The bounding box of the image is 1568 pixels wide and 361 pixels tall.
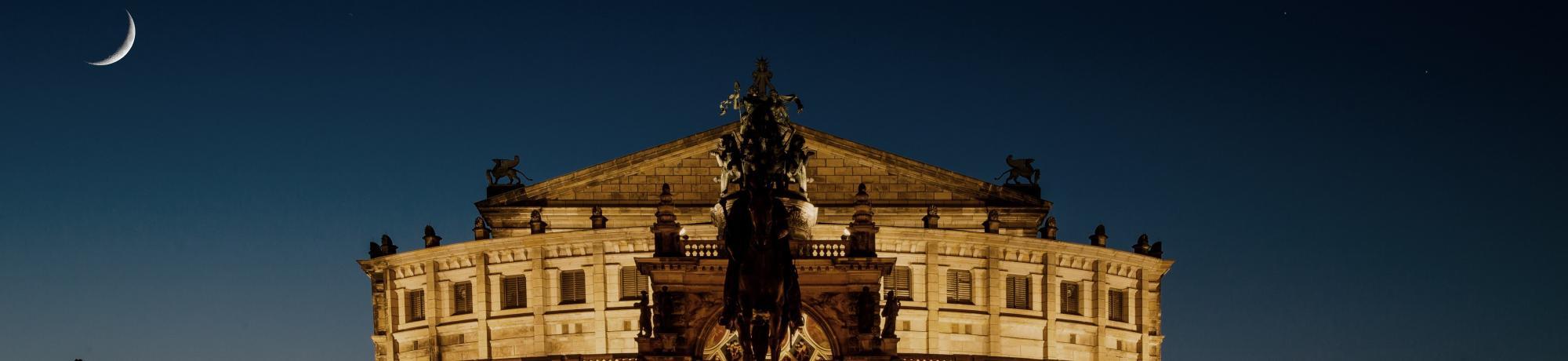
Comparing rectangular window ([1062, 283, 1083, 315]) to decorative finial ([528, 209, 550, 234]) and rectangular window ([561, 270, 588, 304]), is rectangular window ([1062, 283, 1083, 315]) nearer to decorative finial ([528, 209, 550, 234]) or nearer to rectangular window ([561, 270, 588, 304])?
rectangular window ([561, 270, 588, 304])

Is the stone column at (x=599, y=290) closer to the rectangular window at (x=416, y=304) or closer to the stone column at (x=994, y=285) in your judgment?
the rectangular window at (x=416, y=304)

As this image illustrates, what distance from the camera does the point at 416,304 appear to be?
366 feet

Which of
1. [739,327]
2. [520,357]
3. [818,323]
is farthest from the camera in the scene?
[520,357]

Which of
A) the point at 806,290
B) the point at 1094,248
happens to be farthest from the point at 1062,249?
the point at 806,290

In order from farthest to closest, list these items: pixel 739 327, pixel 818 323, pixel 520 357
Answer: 1. pixel 520 357
2. pixel 818 323
3. pixel 739 327

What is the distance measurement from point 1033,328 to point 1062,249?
3.81m

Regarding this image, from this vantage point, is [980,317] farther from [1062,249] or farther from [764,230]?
[764,230]

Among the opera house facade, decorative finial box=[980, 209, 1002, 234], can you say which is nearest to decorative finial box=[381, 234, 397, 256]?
the opera house facade

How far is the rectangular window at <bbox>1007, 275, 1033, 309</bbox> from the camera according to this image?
4359 inches

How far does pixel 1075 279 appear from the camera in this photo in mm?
111875

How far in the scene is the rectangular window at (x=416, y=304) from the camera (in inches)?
4377

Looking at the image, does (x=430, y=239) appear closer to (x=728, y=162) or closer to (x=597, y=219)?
(x=597, y=219)

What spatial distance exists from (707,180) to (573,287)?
8138mm

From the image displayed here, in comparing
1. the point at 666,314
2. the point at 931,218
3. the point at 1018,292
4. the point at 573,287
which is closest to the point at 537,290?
the point at 573,287
